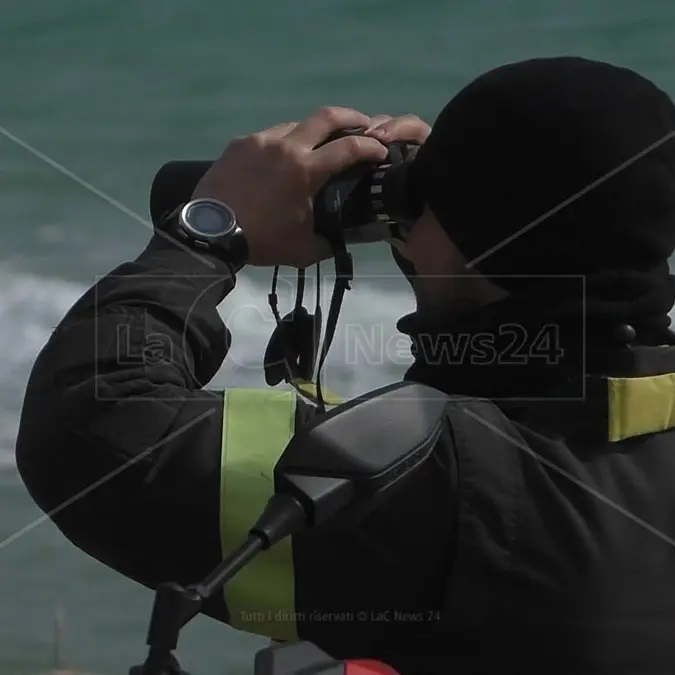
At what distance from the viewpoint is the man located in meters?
0.96

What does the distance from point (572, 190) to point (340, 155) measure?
22 centimetres

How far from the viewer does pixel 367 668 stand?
3.01ft

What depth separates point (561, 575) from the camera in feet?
3.14

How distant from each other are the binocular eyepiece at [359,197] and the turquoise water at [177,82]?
9.21 feet

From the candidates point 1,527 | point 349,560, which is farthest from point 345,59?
point 349,560

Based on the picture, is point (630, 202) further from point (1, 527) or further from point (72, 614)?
point (1, 527)

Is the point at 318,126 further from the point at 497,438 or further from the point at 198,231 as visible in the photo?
the point at 497,438

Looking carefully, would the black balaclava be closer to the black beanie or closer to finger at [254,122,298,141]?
the black beanie

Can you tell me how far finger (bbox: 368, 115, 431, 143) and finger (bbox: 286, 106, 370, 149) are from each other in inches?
2.7

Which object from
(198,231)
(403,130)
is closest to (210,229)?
(198,231)

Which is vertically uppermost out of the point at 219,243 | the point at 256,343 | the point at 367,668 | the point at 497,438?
the point at 219,243

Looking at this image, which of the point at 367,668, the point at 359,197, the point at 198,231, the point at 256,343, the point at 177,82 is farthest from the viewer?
the point at 177,82

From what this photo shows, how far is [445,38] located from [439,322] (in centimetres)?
599

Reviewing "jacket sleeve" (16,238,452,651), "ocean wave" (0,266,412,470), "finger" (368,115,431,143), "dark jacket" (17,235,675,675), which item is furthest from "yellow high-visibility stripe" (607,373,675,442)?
"ocean wave" (0,266,412,470)
